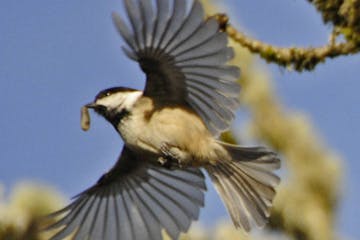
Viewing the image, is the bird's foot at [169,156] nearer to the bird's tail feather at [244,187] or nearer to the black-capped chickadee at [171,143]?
the black-capped chickadee at [171,143]

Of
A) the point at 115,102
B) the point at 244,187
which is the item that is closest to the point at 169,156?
the point at 115,102

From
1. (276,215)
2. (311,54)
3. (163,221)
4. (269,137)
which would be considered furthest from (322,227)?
(311,54)

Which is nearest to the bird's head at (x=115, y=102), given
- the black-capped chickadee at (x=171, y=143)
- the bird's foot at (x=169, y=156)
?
the black-capped chickadee at (x=171, y=143)

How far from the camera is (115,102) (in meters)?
4.15

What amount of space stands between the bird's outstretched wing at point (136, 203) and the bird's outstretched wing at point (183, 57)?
0.55 m

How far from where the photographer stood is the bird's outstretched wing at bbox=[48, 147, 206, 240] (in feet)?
15.5

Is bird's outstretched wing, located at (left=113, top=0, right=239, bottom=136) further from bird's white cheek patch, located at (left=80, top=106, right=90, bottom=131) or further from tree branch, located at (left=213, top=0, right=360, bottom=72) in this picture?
bird's white cheek patch, located at (left=80, top=106, right=90, bottom=131)

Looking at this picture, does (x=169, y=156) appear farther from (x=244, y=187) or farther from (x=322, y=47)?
(x=322, y=47)

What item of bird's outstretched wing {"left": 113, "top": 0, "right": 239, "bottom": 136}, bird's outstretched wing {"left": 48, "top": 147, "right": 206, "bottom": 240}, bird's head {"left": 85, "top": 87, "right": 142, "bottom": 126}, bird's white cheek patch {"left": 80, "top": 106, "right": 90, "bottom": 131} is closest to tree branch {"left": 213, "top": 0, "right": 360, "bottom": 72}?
bird's outstretched wing {"left": 113, "top": 0, "right": 239, "bottom": 136}

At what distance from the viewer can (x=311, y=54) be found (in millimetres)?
3615

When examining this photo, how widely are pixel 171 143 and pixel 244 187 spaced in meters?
0.56

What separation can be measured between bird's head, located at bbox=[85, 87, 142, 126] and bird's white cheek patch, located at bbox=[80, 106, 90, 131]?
0.08 ft

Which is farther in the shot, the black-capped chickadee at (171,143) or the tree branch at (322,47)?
the black-capped chickadee at (171,143)

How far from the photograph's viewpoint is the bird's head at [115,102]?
4125 millimetres
